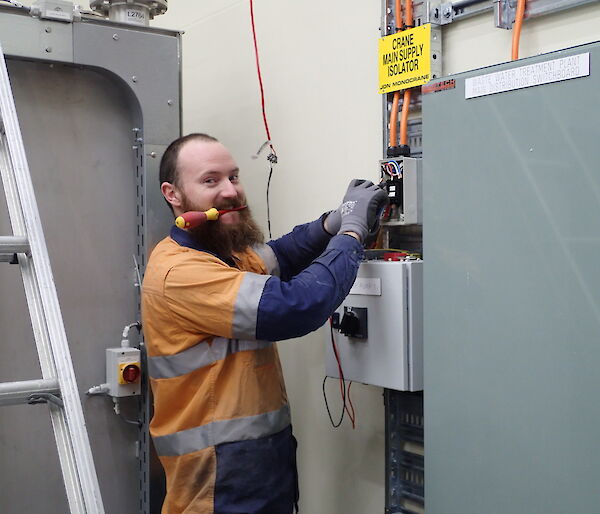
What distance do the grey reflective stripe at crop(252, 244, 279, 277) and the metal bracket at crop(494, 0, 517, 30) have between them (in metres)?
0.80

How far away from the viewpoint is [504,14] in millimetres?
1688

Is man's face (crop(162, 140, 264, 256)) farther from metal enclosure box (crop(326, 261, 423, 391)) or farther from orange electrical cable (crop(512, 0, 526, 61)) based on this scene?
orange electrical cable (crop(512, 0, 526, 61))

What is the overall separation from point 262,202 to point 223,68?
52 centimetres

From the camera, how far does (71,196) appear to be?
2098mm

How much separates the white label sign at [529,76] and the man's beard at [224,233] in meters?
0.72

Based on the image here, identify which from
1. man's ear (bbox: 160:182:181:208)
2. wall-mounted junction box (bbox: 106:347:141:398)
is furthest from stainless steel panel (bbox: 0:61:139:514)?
man's ear (bbox: 160:182:181:208)

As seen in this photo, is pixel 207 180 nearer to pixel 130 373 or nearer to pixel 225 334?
pixel 225 334

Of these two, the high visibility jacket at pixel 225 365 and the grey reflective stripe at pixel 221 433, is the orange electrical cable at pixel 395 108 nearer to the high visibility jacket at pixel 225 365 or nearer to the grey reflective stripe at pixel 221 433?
the high visibility jacket at pixel 225 365

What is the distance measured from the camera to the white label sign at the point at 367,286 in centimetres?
175

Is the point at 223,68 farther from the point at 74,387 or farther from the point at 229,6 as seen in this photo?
the point at 74,387

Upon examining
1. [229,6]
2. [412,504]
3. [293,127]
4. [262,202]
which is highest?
[229,6]

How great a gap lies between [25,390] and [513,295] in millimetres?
871

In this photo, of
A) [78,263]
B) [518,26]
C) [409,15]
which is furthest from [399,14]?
[78,263]

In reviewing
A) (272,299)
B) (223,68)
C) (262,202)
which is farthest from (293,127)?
(272,299)
